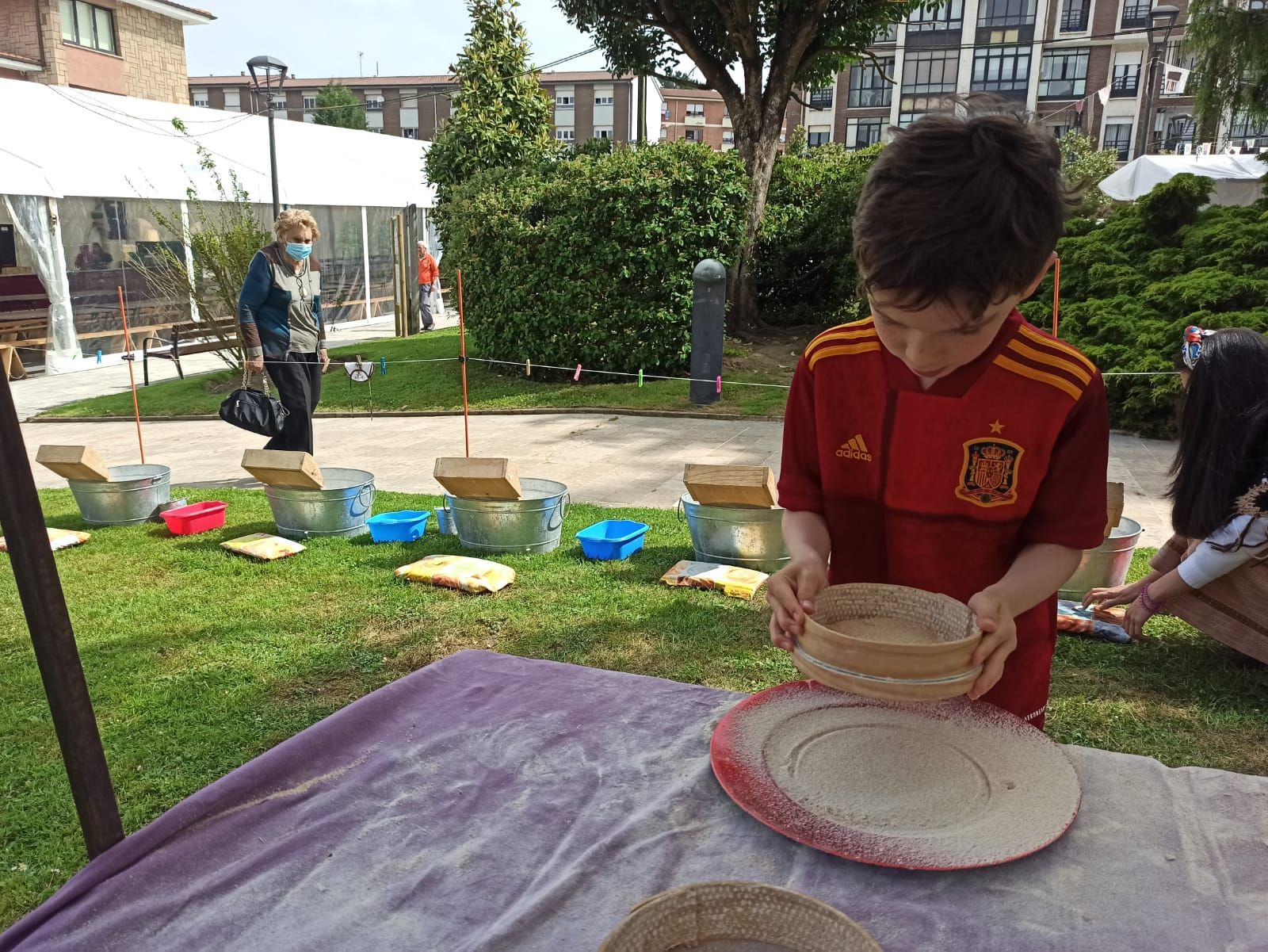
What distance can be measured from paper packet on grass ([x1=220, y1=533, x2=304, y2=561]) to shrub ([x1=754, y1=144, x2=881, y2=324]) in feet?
31.6

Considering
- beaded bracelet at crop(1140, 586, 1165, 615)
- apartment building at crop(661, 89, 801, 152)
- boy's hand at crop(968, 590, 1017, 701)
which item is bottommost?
beaded bracelet at crop(1140, 586, 1165, 615)

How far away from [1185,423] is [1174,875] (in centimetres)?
229

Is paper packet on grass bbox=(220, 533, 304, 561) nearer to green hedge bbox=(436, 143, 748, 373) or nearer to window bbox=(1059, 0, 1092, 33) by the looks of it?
green hedge bbox=(436, 143, 748, 373)

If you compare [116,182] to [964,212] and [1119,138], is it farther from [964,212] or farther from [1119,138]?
[1119,138]

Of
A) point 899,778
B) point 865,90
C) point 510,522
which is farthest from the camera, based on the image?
point 865,90

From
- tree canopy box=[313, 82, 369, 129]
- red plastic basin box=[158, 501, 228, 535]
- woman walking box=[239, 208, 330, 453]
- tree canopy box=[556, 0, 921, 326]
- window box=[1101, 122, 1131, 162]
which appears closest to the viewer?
red plastic basin box=[158, 501, 228, 535]

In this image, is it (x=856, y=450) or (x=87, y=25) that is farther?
(x=87, y=25)

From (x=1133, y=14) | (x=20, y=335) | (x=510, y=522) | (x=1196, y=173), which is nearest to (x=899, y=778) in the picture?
(x=510, y=522)

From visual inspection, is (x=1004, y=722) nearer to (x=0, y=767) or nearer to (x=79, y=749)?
(x=79, y=749)

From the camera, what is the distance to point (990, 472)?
1.70 m

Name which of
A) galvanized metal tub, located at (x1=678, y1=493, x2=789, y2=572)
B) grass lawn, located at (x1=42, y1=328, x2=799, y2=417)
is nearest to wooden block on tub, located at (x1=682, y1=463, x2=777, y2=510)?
galvanized metal tub, located at (x1=678, y1=493, x2=789, y2=572)

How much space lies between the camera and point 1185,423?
3.29m

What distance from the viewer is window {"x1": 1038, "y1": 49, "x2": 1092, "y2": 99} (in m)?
50.6

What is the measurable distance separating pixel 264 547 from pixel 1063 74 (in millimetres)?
58186
